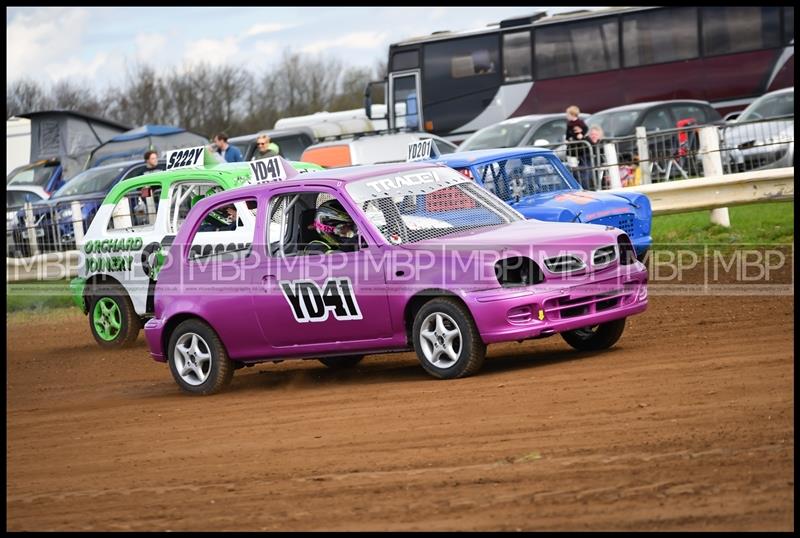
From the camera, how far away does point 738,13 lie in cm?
3028

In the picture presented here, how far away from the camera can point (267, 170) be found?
11203 millimetres

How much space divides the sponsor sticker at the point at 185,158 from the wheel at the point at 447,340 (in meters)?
5.11

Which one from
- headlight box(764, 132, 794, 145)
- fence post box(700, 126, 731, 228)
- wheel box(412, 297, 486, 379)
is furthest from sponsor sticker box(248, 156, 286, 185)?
headlight box(764, 132, 794, 145)

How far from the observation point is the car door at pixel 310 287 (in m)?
9.95

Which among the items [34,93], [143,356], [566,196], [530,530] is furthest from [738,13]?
[34,93]

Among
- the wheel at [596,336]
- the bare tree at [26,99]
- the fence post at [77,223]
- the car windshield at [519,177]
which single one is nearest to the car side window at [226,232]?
the wheel at [596,336]

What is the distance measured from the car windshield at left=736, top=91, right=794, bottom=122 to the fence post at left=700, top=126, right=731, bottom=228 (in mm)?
5035

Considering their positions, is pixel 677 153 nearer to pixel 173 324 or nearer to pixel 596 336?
pixel 596 336

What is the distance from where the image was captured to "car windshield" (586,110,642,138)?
2544cm

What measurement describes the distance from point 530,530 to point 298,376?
638cm

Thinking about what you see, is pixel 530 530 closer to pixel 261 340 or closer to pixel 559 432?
pixel 559 432

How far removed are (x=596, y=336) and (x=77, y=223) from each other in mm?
11841

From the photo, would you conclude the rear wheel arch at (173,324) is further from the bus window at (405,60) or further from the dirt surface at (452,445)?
the bus window at (405,60)

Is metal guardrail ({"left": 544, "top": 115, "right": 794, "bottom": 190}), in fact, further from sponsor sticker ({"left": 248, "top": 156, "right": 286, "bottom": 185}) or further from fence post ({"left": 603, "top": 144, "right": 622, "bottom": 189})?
sponsor sticker ({"left": 248, "top": 156, "right": 286, "bottom": 185})
